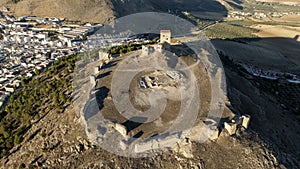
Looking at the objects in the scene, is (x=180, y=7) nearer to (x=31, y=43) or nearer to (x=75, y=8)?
(x=75, y=8)

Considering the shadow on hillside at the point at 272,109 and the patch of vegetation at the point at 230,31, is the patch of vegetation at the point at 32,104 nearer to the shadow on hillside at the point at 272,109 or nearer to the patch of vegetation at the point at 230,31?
the shadow on hillside at the point at 272,109

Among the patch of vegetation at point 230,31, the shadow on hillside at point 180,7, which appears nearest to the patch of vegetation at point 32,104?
the shadow on hillside at point 180,7

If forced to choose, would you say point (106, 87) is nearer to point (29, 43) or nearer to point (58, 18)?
point (29, 43)

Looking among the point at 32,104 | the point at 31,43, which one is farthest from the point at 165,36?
the point at 31,43

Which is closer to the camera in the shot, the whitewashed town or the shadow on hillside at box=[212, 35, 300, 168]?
the shadow on hillside at box=[212, 35, 300, 168]

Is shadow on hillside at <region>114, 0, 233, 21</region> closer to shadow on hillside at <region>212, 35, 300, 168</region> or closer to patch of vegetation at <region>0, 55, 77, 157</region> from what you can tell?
shadow on hillside at <region>212, 35, 300, 168</region>

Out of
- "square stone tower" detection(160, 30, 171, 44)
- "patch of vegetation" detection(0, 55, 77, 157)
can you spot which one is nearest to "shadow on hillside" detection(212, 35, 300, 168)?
"square stone tower" detection(160, 30, 171, 44)

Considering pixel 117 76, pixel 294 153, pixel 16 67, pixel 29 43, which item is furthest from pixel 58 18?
pixel 294 153
